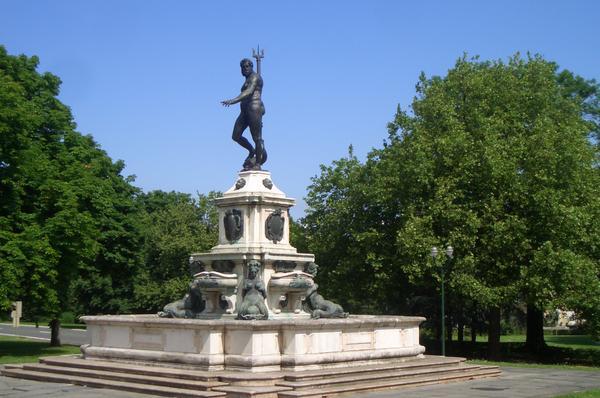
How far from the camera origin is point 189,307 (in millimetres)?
19531

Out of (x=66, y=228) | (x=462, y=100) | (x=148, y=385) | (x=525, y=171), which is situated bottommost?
(x=148, y=385)

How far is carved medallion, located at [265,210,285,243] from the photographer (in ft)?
65.9

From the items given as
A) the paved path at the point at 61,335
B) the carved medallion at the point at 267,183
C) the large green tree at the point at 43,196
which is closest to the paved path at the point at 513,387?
the carved medallion at the point at 267,183

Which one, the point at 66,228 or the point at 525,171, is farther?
the point at 525,171

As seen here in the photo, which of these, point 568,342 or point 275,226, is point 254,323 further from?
point 568,342

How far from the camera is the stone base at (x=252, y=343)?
1603 cm

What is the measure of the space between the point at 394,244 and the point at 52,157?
47.7 ft

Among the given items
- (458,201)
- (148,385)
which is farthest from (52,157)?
(148,385)

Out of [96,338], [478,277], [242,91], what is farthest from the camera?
[478,277]

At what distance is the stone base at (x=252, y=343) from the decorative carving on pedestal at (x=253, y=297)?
0.99 metres

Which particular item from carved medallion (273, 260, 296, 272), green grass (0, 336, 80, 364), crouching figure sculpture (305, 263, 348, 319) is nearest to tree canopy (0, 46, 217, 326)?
green grass (0, 336, 80, 364)

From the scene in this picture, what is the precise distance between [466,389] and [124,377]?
7.23 m

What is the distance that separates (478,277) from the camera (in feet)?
102

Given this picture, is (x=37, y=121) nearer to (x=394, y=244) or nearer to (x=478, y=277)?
(x=394, y=244)
